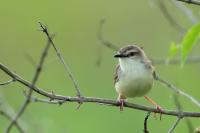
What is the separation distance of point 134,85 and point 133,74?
143mm

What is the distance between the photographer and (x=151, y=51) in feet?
44.9

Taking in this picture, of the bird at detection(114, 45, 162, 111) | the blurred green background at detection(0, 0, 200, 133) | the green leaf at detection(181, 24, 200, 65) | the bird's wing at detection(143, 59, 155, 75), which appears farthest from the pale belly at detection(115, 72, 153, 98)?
the blurred green background at detection(0, 0, 200, 133)

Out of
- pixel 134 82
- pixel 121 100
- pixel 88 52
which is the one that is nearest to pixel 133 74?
pixel 134 82

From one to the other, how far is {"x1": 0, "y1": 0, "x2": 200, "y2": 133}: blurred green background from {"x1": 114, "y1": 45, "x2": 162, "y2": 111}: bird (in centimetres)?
246

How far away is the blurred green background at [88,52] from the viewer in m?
10.7

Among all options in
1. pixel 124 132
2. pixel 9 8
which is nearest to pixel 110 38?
pixel 9 8

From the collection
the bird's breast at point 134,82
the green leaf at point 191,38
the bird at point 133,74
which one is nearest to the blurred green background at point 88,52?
the bird at point 133,74

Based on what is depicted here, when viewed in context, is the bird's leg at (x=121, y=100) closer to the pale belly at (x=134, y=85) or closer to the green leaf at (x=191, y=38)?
the pale belly at (x=134, y=85)

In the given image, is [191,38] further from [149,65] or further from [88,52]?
[88,52]

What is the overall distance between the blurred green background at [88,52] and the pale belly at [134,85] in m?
2.62

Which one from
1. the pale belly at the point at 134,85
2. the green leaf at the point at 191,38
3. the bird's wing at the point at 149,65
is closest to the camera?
the green leaf at the point at 191,38

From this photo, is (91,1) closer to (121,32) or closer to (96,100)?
(121,32)

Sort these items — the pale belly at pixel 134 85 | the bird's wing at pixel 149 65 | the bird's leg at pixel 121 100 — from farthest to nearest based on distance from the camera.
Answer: the bird's wing at pixel 149 65, the pale belly at pixel 134 85, the bird's leg at pixel 121 100

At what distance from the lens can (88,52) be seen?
47.9ft
